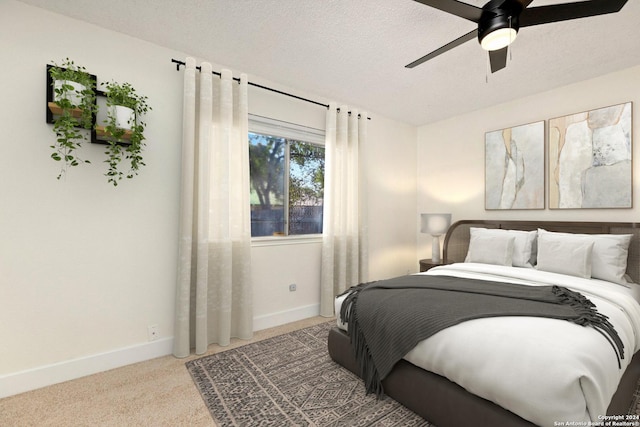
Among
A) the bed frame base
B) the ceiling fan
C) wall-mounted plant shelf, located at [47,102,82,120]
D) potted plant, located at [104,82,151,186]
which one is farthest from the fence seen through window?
the ceiling fan

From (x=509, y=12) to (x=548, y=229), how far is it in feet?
8.25

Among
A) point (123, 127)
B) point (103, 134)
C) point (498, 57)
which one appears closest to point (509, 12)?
point (498, 57)

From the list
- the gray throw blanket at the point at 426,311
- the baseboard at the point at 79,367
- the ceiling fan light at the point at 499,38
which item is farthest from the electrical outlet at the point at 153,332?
the ceiling fan light at the point at 499,38

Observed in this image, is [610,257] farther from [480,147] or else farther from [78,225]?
[78,225]

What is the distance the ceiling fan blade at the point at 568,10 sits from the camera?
149cm

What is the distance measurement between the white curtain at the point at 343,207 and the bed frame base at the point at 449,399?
169 cm

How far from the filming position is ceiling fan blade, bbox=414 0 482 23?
1.52 meters

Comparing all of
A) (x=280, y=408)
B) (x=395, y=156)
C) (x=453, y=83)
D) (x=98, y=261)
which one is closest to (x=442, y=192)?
(x=395, y=156)

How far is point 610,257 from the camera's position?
2.51 m

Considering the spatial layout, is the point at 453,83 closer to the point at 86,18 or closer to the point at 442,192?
the point at 442,192

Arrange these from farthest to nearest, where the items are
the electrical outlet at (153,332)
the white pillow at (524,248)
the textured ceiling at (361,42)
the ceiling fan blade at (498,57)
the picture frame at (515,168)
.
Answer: the picture frame at (515,168) < the white pillow at (524,248) < the electrical outlet at (153,332) < the textured ceiling at (361,42) < the ceiling fan blade at (498,57)

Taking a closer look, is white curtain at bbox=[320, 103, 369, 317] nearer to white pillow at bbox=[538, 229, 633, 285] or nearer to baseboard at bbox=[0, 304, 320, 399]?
baseboard at bbox=[0, 304, 320, 399]

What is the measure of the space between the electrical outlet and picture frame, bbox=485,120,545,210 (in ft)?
12.9

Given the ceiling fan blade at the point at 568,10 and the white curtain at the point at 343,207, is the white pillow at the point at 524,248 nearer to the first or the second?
the white curtain at the point at 343,207
